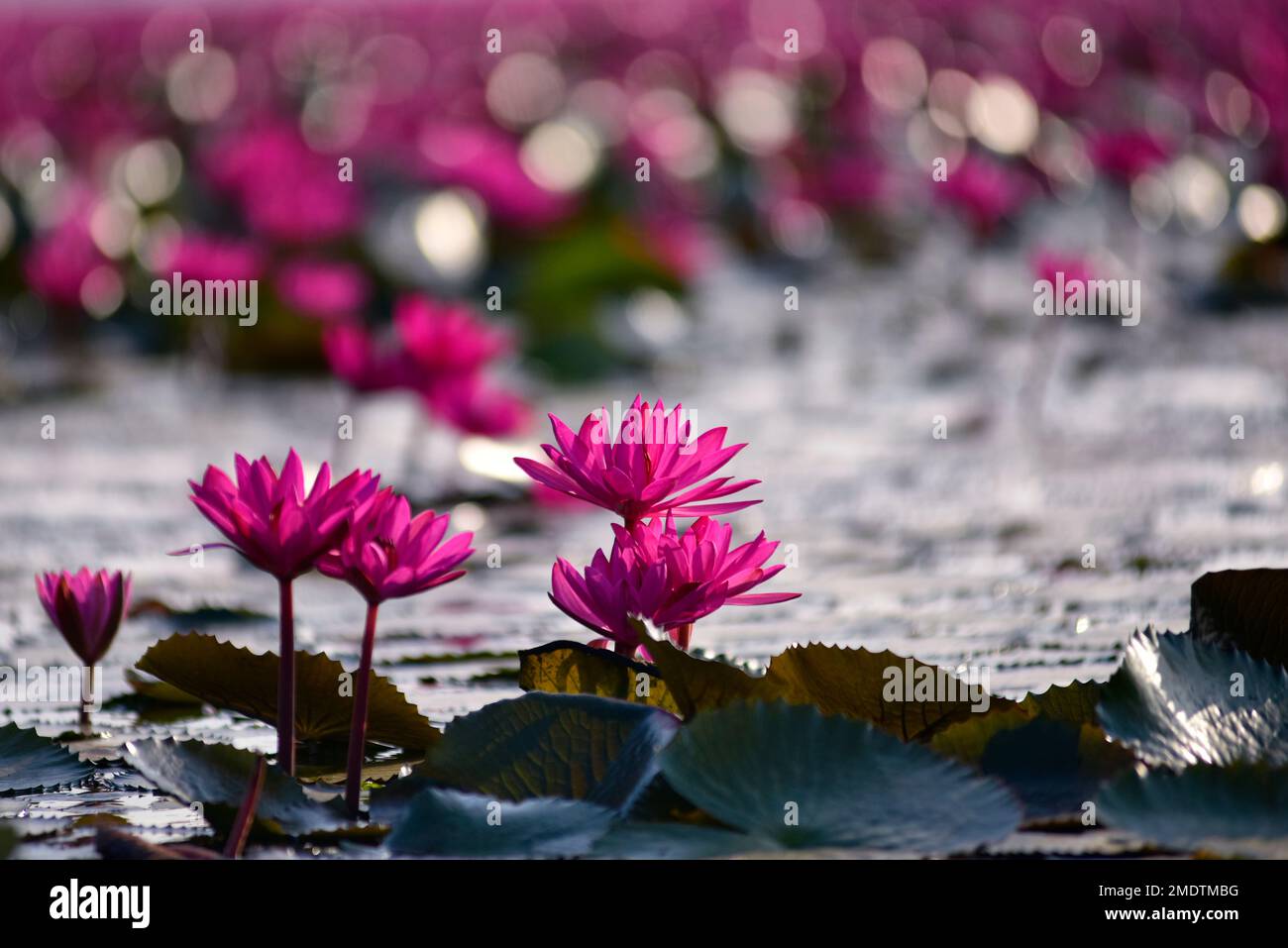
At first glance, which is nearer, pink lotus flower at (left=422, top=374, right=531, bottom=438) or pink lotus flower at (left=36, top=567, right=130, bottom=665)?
pink lotus flower at (left=36, top=567, right=130, bottom=665)

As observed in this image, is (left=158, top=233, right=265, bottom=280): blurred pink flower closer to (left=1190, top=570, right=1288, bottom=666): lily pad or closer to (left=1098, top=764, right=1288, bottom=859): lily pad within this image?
(left=1190, top=570, right=1288, bottom=666): lily pad

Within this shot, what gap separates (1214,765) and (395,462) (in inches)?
79.6

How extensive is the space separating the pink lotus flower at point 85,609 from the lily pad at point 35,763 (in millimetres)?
93

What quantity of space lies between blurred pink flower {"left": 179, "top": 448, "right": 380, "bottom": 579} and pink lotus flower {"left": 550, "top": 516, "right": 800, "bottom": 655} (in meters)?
0.16

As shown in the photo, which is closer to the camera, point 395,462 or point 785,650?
point 785,650

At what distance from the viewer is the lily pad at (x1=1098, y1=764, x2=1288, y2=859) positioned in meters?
0.98

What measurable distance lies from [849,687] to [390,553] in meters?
0.35

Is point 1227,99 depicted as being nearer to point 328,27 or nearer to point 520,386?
point 520,386

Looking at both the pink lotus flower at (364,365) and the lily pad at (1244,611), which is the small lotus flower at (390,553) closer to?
the lily pad at (1244,611)

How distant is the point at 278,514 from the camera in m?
1.06

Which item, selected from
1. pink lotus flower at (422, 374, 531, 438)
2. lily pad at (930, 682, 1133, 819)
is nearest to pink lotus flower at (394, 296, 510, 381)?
pink lotus flower at (422, 374, 531, 438)

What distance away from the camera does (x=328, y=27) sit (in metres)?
10.7

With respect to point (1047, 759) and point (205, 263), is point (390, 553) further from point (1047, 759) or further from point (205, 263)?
point (205, 263)
